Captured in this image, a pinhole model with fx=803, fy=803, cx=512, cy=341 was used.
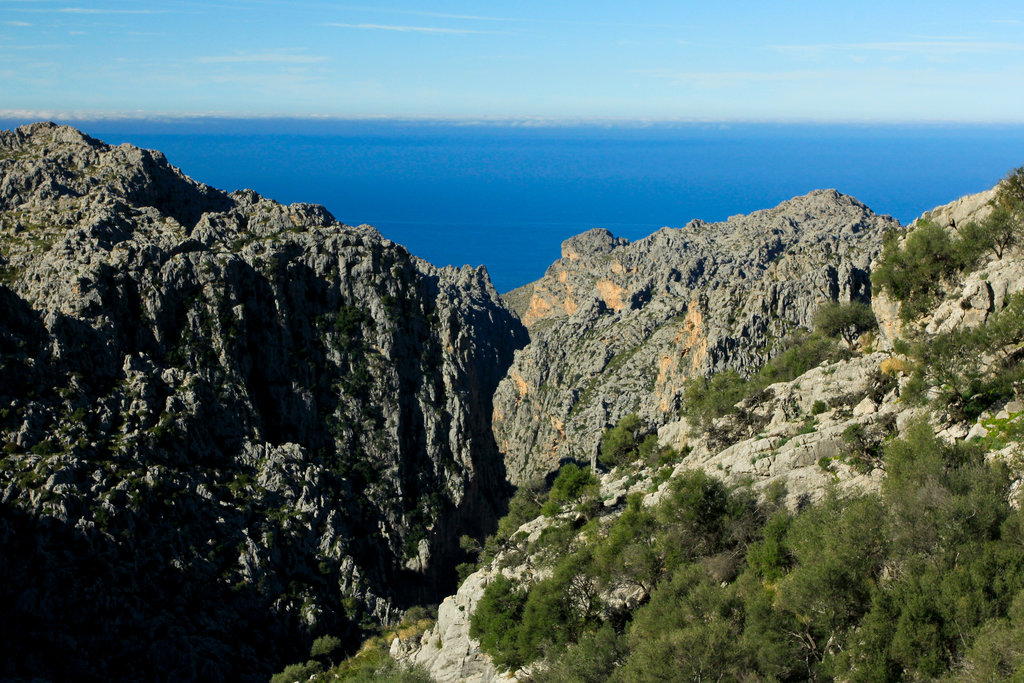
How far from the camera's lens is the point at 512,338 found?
152m

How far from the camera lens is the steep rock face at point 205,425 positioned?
53875 mm

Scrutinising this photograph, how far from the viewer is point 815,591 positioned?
84.7ft

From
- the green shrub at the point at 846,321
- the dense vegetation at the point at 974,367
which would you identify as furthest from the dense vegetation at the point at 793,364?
the dense vegetation at the point at 974,367

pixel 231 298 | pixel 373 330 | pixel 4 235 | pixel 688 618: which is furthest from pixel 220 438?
pixel 688 618

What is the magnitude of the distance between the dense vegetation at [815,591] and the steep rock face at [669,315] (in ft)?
140

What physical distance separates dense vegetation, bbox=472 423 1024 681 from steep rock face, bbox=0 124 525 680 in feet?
97.6

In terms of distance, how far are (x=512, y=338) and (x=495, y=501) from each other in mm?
69156

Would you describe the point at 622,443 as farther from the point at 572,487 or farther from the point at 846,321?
the point at 846,321

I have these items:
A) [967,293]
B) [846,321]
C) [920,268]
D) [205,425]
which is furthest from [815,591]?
[205,425]

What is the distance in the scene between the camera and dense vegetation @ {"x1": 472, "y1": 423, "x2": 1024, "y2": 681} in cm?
2288

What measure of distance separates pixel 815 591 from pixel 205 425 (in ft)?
177

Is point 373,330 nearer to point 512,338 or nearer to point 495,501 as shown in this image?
point 495,501

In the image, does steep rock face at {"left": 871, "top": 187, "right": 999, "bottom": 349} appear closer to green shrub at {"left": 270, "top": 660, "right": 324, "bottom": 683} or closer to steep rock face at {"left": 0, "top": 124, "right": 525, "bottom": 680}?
green shrub at {"left": 270, "top": 660, "right": 324, "bottom": 683}

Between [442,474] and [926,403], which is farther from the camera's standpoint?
[442,474]
